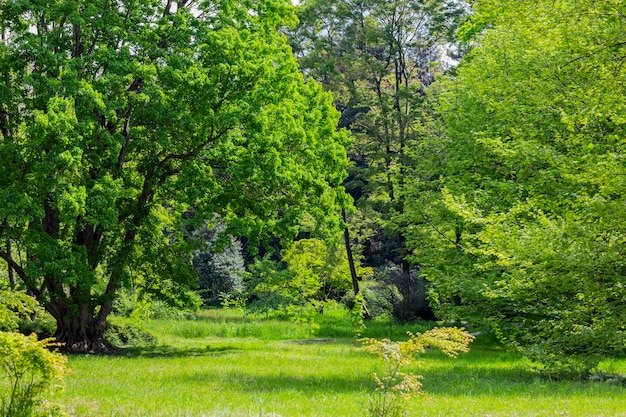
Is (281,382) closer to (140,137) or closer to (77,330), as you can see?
(77,330)

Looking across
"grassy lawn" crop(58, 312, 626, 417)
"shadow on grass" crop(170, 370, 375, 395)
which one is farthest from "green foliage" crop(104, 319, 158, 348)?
"shadow on grass" crop(170, 370, 375, 395)

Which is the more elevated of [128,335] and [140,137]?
[140,137]

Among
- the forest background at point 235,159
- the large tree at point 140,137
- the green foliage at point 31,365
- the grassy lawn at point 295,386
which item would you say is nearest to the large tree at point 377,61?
the forest background at point 235,159

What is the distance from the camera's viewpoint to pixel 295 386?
465 inches

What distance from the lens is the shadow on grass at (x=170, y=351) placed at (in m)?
Result: 18.3

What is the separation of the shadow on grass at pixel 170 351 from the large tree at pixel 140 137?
45.0 inches

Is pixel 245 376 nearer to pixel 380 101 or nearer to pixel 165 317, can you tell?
pixel 165 317

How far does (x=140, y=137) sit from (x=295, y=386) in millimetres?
10393

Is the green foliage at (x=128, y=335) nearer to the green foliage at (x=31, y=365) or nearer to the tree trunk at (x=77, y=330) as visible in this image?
the tree trunk at (x=77, y=330)

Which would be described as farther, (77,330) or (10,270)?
(10,270)

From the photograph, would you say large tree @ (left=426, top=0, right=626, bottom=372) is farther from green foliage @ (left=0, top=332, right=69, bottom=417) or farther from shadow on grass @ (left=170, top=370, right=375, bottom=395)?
green foliage @ (left=0, top=332, right=69, bottom=417)

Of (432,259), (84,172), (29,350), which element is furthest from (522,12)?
(432,259)

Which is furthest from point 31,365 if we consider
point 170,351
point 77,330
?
point 170,351

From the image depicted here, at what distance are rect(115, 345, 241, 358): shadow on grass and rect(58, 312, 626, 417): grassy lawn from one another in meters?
0.03
